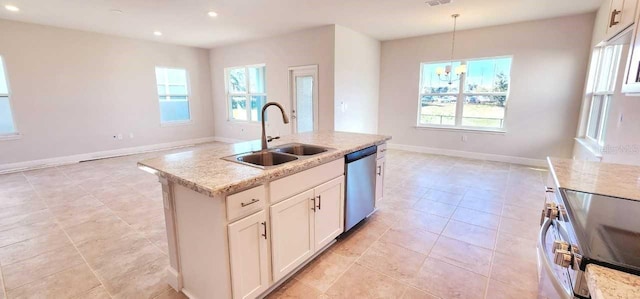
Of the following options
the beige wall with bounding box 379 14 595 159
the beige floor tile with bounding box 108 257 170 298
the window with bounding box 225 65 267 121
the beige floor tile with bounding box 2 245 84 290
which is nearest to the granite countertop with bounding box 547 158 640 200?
the beige floor tile with bounding box 108 257 170 298

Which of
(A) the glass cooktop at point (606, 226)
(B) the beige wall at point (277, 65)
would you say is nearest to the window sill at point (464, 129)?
(B) the beige wall at point (277, 65)

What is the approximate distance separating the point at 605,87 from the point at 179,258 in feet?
18.1

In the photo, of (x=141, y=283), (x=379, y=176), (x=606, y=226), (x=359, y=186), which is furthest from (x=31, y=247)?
(x=606, y=226)

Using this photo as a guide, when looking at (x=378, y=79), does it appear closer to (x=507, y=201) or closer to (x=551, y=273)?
(x=507, y=201)

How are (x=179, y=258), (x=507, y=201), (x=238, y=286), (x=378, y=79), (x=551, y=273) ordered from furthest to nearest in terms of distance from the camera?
1. (x=378, y=79)
2. (x=507, y=201)
3. (x=179, y=258)
4. (x=238, y=286)
5. (x=551, y=273)

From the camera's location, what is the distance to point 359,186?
270 cm

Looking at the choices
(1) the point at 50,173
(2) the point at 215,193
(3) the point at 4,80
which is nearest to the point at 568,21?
(2) the point at 215,193

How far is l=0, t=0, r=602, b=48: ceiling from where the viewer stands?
161 inches

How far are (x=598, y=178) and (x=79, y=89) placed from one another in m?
7.71

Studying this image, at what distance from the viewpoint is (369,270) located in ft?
7.14

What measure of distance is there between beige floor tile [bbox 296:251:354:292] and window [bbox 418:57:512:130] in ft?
16.1

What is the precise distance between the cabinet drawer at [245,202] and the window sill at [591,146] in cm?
396

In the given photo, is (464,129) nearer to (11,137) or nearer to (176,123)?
(176,123)

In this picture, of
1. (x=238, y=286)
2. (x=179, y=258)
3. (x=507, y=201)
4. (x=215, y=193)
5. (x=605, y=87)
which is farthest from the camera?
(x=605, y=87)
